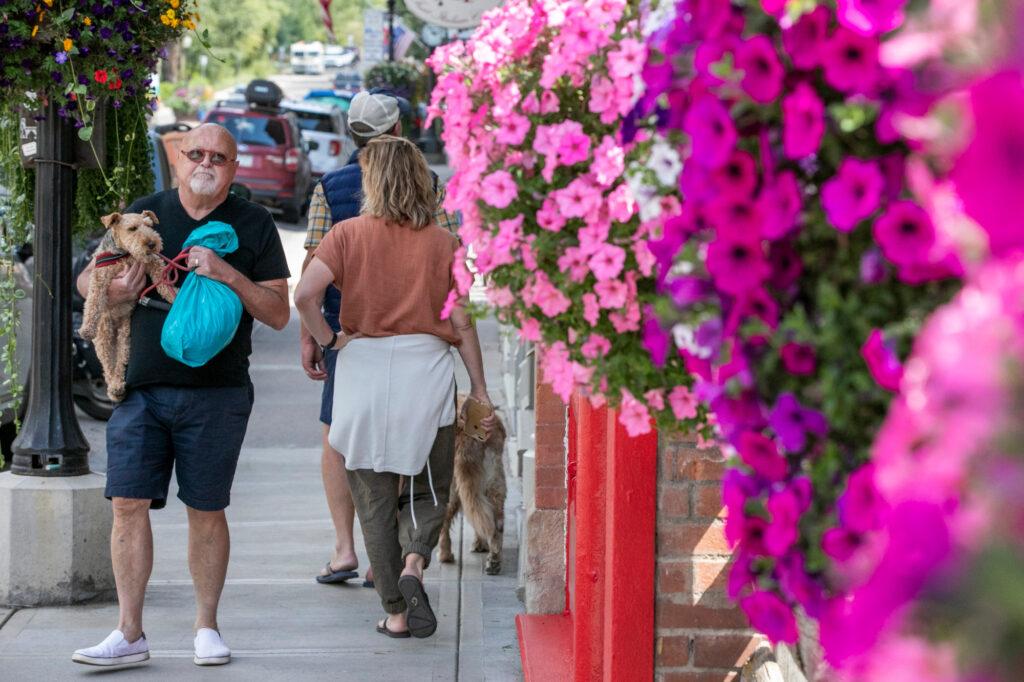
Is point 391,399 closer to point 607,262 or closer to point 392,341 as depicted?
point 392,341

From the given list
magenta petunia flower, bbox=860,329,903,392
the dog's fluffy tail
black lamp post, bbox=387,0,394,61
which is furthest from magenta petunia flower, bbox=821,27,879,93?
black lamp post, bbox=387,0,394,61

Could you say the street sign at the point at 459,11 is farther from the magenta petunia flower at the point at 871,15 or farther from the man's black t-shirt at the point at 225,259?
the magenta petunia flower at the point at 871,15

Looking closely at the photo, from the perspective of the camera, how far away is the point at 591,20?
2.32m

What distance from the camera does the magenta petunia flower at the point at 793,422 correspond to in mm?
1559

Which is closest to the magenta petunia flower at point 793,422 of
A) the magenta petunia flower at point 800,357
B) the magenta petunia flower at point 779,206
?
the magenta petunia flower at point 800,357

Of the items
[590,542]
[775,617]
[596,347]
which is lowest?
[590,542]

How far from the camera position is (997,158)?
2.85ft

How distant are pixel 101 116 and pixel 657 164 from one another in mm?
4676

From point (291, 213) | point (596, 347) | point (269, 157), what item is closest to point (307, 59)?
point (291, 213)

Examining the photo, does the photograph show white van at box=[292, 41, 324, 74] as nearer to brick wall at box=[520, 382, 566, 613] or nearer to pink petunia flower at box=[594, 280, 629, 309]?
brick wall at box=[520, 382, 566, 613]

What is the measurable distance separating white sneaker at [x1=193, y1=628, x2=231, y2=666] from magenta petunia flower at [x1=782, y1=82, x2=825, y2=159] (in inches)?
170

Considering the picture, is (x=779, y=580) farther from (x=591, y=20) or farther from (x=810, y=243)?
(x=591, y=20)

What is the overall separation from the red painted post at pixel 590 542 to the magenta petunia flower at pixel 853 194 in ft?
9.48

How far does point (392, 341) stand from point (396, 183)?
60 centimetres
